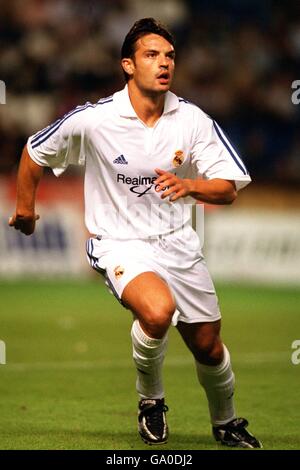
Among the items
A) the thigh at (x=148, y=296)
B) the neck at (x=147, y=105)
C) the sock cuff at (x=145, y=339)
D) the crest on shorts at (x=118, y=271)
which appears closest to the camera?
the thigh at (x=148, y=296)

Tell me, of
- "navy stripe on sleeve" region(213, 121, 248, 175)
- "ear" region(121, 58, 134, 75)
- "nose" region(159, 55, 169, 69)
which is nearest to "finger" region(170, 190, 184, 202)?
"navy stripe on sleeve" region(213, 121, 248, 175)

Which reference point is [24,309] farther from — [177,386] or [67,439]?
[67,439]

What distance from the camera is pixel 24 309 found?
1264 cm

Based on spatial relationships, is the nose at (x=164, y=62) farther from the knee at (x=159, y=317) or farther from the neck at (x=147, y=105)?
the knee at (x=159, y=317)

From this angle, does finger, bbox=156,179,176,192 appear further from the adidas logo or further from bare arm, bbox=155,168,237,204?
the adidas logo

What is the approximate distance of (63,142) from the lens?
626cm

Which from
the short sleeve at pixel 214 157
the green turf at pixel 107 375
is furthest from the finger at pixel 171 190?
the green turf at pixel 107 375

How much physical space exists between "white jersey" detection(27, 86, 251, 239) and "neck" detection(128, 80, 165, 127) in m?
0.03

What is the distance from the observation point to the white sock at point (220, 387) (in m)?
6.16

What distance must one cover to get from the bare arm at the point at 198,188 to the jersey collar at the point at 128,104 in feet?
1.77

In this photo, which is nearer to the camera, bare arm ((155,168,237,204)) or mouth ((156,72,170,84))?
bare arm ((155,168,237,204))

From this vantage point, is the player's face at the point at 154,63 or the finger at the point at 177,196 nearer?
the finger at the point at 177,196

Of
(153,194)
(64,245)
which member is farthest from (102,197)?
(64,245)

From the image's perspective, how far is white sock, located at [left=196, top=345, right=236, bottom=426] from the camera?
6.16 meters
